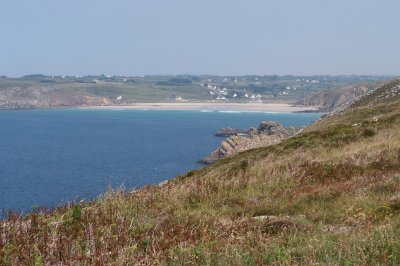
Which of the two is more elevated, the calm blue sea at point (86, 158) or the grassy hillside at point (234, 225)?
the grassy hillside at point (234, 225)

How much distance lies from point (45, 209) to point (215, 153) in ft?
316

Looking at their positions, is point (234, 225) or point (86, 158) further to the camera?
point (86, 158)

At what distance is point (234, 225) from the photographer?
991cm

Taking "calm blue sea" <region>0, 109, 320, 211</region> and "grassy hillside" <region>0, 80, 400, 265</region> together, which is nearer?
"grassy hillside" <region>0, 80, 400, 265</region>

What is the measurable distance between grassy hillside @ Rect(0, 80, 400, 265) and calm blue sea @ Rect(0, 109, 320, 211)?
27460 mm

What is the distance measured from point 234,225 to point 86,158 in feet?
358

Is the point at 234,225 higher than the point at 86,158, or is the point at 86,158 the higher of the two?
the point at 234,225

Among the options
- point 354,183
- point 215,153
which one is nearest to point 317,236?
point 354,183

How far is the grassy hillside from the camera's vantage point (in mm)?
7324

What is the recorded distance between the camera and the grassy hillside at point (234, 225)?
288 inches

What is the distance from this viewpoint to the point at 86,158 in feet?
380

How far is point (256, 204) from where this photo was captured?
43.4 feet

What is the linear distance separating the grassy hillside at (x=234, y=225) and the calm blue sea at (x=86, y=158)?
90.1 feet

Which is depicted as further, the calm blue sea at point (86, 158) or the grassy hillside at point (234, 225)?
the calm blue sea at point (86, 158)
